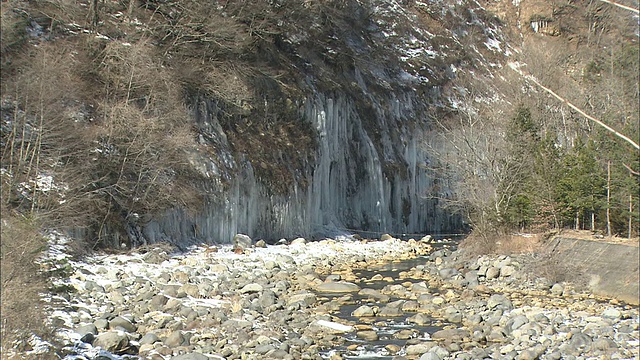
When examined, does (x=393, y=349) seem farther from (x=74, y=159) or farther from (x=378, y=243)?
(x=378, y=243)

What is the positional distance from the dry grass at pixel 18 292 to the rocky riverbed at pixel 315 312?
62.3 inches

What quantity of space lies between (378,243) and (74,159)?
13.6 meters

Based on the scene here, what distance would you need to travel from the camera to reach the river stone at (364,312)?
13.8m

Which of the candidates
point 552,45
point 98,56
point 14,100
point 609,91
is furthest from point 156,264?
point 552,45

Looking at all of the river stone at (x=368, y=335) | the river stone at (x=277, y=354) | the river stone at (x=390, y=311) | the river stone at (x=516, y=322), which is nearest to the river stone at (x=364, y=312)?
the river stone at (x=390, y=311)

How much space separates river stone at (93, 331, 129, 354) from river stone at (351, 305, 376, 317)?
5.20 meters

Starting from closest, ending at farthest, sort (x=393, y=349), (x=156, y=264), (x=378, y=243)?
(x=393, y=349) → (x=156, y=264) → (x=378, y=243)

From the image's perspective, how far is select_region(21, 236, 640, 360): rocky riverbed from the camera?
1062 centimetres

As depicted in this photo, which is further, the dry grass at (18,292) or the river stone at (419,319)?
the river stone at (419,319)

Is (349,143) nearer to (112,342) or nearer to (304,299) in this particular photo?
(304,299)

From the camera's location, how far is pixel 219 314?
1252 cm

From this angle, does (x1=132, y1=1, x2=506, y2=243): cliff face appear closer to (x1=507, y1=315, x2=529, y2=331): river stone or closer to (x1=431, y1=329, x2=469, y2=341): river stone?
(x1=431, y1=329, x2=469, y2=341): river stone

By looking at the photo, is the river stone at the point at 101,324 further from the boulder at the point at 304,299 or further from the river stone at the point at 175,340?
the boulder at the point at 304,299

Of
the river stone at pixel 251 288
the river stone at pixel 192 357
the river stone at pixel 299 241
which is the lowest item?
the river stone at pixel 192 357
